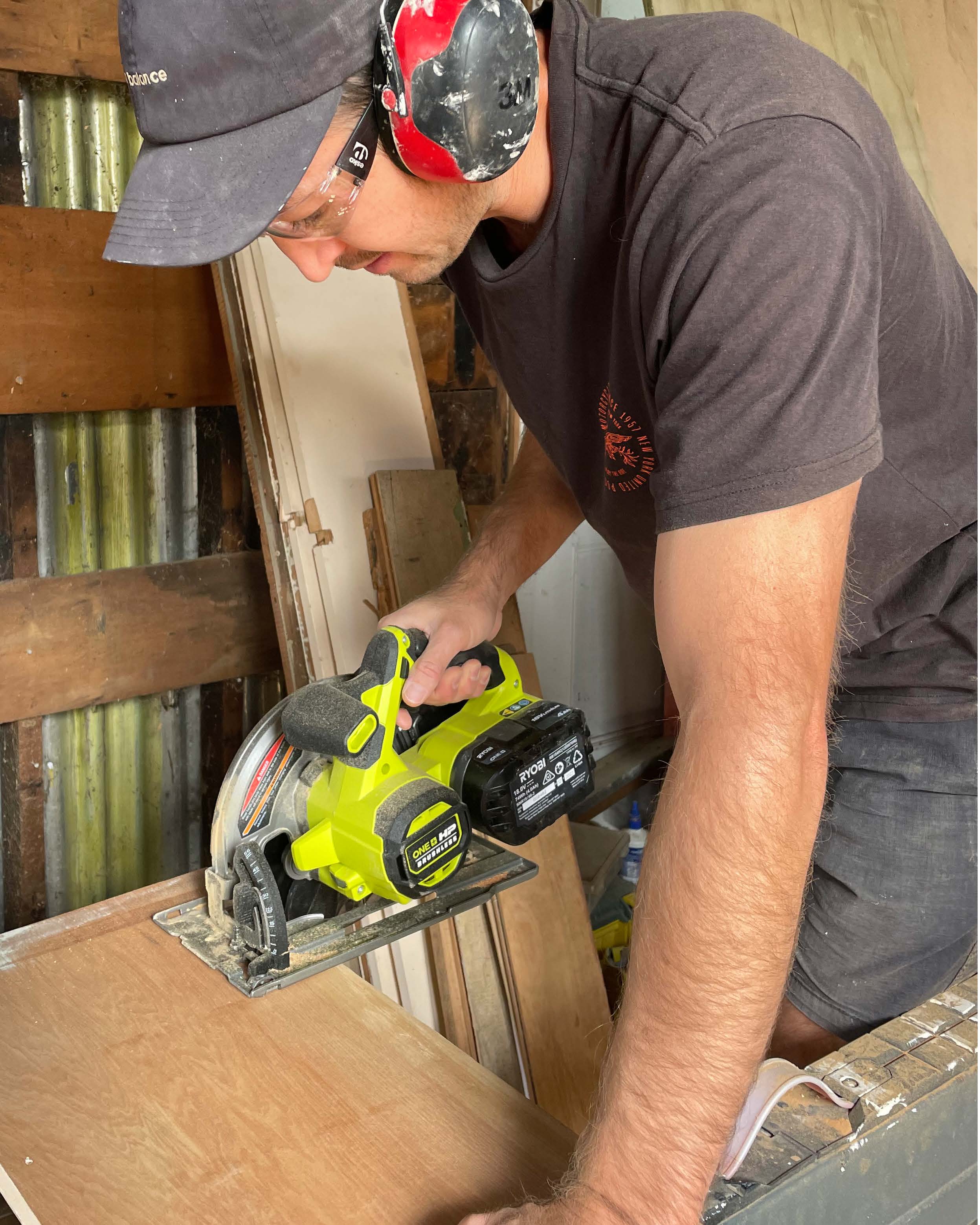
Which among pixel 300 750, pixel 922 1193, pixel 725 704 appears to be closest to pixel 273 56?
pixel 725 704

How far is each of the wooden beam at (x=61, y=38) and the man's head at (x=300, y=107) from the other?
1.28 m

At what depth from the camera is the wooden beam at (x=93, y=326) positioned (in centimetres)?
216

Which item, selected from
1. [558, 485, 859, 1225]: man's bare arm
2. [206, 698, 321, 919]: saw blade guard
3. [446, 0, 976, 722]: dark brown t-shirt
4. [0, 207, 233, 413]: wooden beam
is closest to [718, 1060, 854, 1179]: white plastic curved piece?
[558, 485, 859, 1225]: man's bare arm

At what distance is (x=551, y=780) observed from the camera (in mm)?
1621

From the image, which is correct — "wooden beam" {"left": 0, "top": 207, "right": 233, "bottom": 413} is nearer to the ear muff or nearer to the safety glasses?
the safety glasses

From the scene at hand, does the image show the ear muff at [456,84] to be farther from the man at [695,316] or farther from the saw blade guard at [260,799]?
the saw blade guard at [260,799]

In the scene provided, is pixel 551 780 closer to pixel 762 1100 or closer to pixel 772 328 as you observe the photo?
pixel 762 1100

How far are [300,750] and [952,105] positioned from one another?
2.97 m

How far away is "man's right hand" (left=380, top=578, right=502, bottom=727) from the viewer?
1562mm

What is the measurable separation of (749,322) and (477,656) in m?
0.81

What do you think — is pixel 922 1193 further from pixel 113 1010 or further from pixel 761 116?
pixel 761 116

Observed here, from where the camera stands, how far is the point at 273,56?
1031mm

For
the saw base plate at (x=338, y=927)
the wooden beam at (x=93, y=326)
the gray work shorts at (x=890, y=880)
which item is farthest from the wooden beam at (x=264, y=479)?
the gray work shorts at (x=890, y=880)

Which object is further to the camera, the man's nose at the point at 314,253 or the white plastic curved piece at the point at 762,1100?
the man's nose at the point at 314,253
